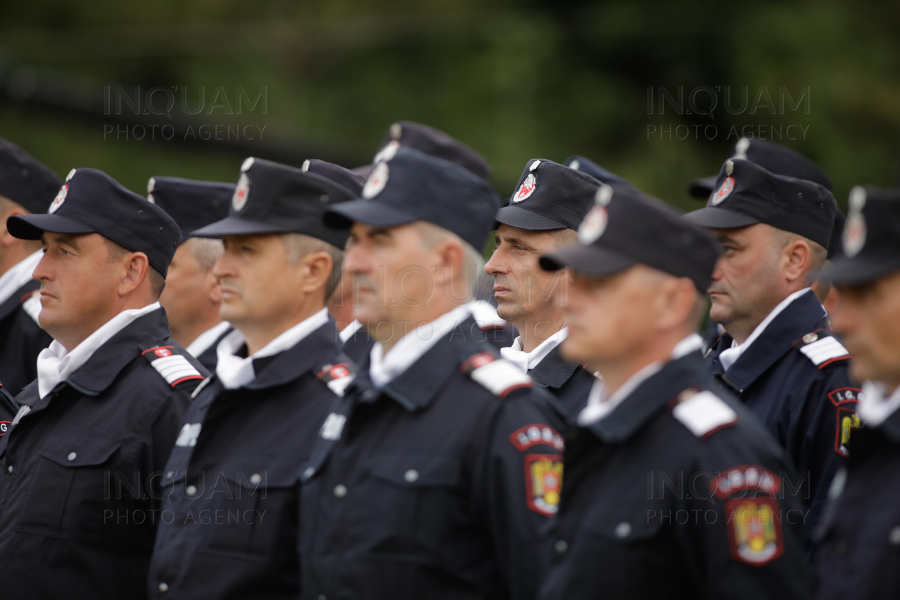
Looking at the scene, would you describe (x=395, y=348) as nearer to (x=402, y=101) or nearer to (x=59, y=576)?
(x=59, y=576)

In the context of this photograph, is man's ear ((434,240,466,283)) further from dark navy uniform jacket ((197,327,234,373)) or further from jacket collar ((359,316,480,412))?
dark navy uniform jacket ((197,327,234,373))

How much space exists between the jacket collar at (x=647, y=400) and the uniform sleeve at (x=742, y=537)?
190 millimetres

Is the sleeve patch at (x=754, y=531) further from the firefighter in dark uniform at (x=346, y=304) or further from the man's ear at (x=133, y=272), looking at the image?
the man's ear at (x=133, y=272)

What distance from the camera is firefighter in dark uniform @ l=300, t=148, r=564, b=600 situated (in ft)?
8.83

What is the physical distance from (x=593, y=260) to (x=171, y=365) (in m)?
1.91

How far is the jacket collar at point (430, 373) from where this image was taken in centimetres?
283

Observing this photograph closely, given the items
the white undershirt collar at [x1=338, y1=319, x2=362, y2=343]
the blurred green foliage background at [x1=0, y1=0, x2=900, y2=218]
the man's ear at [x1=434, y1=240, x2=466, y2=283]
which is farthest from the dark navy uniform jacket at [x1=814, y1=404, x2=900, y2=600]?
the blurred green foliage background at [x1=0, y1=0, x2=900, y2=218]

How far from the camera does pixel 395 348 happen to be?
295 cm

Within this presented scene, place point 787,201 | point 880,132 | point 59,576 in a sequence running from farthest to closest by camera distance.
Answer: point 880,132 < point 787,201 < point 59,576

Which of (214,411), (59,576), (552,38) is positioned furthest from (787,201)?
(552,38)

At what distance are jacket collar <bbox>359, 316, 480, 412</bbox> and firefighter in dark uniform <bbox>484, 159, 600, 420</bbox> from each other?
3.78 ft

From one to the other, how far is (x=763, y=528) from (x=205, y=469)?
1.69m

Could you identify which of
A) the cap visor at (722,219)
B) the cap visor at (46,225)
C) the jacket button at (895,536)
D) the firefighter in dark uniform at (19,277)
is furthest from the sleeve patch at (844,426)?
the firefighter in dark uniform at (19,277)

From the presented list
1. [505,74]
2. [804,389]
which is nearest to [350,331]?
[804,389]
